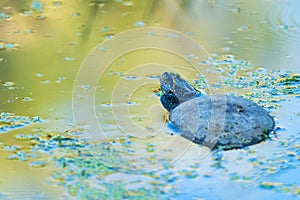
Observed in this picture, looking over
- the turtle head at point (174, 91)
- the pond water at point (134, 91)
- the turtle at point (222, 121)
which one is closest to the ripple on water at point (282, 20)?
the pond water at point (134, 91)

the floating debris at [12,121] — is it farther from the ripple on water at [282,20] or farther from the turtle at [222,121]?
the ripple on water at [282,20]

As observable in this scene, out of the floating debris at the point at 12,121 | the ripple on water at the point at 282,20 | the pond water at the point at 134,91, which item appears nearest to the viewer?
the pond water at the point at 134,91

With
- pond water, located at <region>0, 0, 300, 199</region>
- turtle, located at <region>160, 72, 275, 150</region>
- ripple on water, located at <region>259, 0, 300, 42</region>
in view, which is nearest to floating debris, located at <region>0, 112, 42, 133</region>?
pond water, located at <region>0, 0, 300, 199</region>

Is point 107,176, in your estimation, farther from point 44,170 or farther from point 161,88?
point 161,88

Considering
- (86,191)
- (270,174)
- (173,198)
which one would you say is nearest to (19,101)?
(86,191)

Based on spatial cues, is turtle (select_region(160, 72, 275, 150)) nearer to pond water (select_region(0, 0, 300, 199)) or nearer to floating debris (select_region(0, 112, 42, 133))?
pond water (select_region(0, 0, 300, 199))

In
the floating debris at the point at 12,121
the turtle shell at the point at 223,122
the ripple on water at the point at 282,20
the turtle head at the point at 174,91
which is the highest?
the ripple on water at the point at 282,20

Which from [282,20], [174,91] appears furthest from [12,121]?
[282,20]
